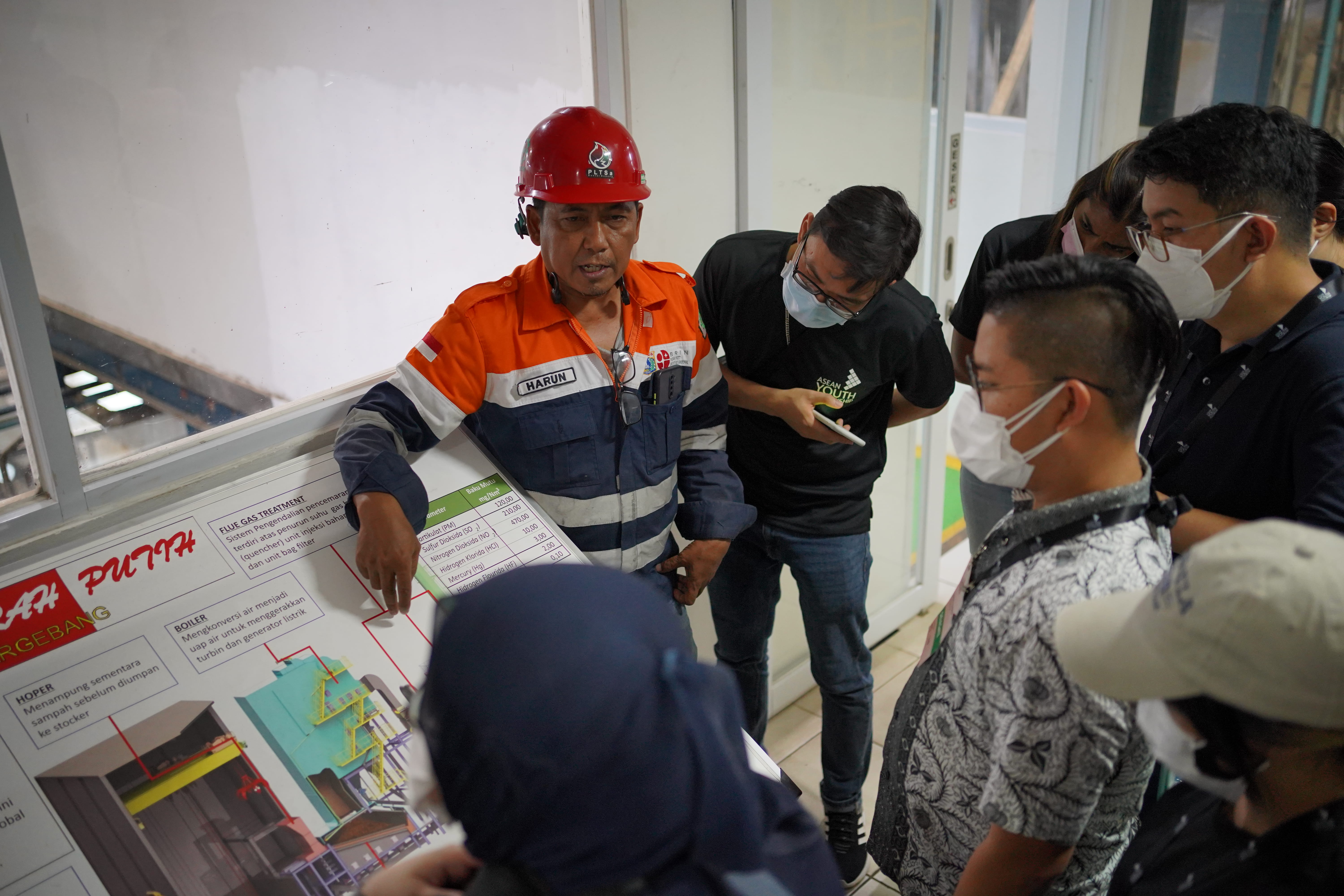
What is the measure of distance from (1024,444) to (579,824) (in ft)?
2.72

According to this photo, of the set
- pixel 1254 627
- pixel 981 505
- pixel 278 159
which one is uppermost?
pixel 278 159

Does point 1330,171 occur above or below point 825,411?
above

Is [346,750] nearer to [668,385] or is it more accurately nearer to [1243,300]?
[668,385]

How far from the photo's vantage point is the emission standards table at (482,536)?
156 centimetres

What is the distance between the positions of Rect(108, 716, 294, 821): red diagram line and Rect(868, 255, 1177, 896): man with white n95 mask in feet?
3.05

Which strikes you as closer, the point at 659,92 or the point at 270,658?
the point at 270,658

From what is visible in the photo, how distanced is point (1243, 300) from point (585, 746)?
1.52m

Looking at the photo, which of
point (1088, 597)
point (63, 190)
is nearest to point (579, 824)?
point (1088, 597)

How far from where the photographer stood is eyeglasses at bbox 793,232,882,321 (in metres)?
1.92

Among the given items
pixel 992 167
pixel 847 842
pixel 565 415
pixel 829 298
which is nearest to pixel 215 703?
pixel 565 415

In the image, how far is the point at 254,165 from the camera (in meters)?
1.73

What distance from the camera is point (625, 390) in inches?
67.8

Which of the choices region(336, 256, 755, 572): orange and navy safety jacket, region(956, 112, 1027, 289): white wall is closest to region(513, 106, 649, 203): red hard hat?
region(336, 256, 755, 572): orange and navy safety jacket

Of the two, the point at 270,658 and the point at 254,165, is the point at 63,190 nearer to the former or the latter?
the point at 254,165
